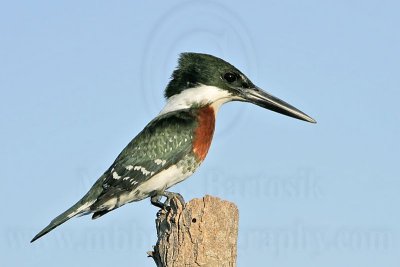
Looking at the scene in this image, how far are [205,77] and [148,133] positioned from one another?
109cm

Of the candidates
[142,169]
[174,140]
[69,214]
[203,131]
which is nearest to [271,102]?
[203,131]

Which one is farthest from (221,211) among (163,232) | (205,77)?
(205,77)

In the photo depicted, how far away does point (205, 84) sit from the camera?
939 centimetres

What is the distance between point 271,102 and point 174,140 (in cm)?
173

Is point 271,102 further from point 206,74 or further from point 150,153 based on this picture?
point 150,153

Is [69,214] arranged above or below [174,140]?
below

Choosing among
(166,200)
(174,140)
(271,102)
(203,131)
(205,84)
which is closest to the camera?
(166,200)

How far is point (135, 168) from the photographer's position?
28.9ft

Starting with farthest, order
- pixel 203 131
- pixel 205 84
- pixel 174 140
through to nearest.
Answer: pixel 205 84 → pixel 203 131 → pixel 174 140

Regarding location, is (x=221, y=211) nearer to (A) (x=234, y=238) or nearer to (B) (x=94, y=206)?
(A) (x=234, y=238)

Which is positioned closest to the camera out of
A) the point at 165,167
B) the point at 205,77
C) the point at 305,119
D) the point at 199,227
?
the point at 199,227

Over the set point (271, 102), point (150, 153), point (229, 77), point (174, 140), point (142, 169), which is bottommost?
point (142, 169)

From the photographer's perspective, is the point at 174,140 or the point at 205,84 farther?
the point at 205,84

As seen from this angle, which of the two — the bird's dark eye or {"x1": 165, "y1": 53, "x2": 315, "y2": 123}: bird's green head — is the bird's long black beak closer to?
{"x1": 165, "y1": 53, "x2": 315, "y2": 123}: bird's green head
